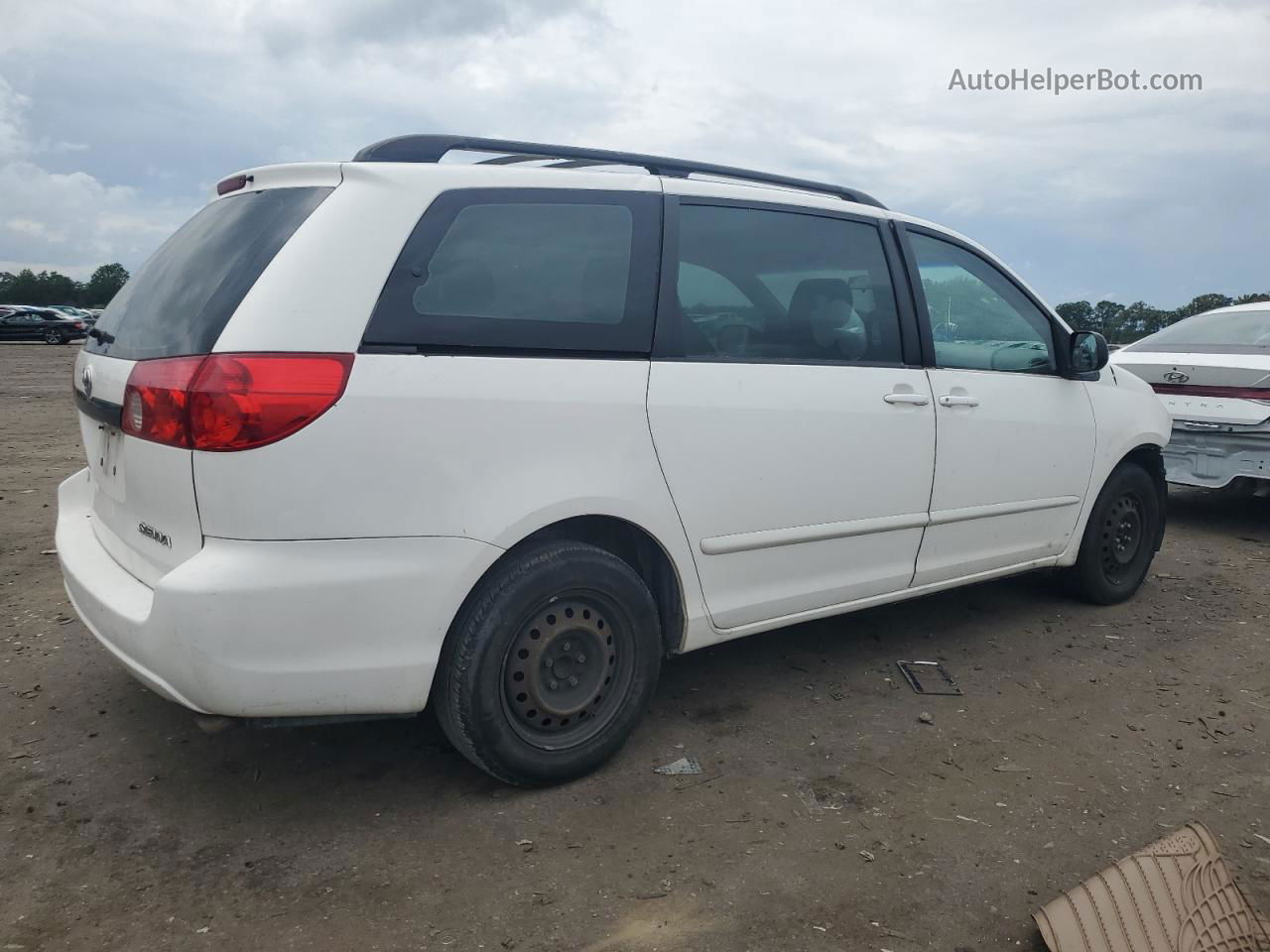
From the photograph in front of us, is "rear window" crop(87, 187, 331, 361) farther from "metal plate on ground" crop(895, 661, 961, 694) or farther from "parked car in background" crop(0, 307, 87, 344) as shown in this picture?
"parked car in background" crop(0, 307, 87, 344)

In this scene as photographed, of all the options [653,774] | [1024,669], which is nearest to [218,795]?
[653,774]

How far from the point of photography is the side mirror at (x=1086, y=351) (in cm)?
455

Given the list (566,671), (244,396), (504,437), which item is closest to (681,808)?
(566,671)

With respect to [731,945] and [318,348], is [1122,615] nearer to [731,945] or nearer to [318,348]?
[731,945]

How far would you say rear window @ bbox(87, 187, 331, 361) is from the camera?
8.59ft

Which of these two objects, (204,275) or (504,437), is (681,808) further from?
(204,275)

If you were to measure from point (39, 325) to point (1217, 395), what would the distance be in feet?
127

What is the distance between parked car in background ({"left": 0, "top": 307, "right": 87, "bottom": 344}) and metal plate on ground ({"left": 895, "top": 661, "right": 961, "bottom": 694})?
37.9 metres

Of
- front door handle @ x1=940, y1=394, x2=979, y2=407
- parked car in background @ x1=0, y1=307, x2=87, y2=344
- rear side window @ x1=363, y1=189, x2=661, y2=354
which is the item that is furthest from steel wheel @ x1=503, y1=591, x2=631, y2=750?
parked car in background @ x1=0, y1=307, x2=87, y2=344

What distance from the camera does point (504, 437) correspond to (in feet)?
9.05

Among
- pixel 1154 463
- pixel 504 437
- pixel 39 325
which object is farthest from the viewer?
pixel 39 325

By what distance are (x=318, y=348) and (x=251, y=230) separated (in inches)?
20.1

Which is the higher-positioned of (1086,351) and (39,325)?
(39,325)

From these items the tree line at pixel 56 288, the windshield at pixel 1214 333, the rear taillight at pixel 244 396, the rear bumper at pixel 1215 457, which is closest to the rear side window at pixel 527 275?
the rear taillight at pixel 244 396
